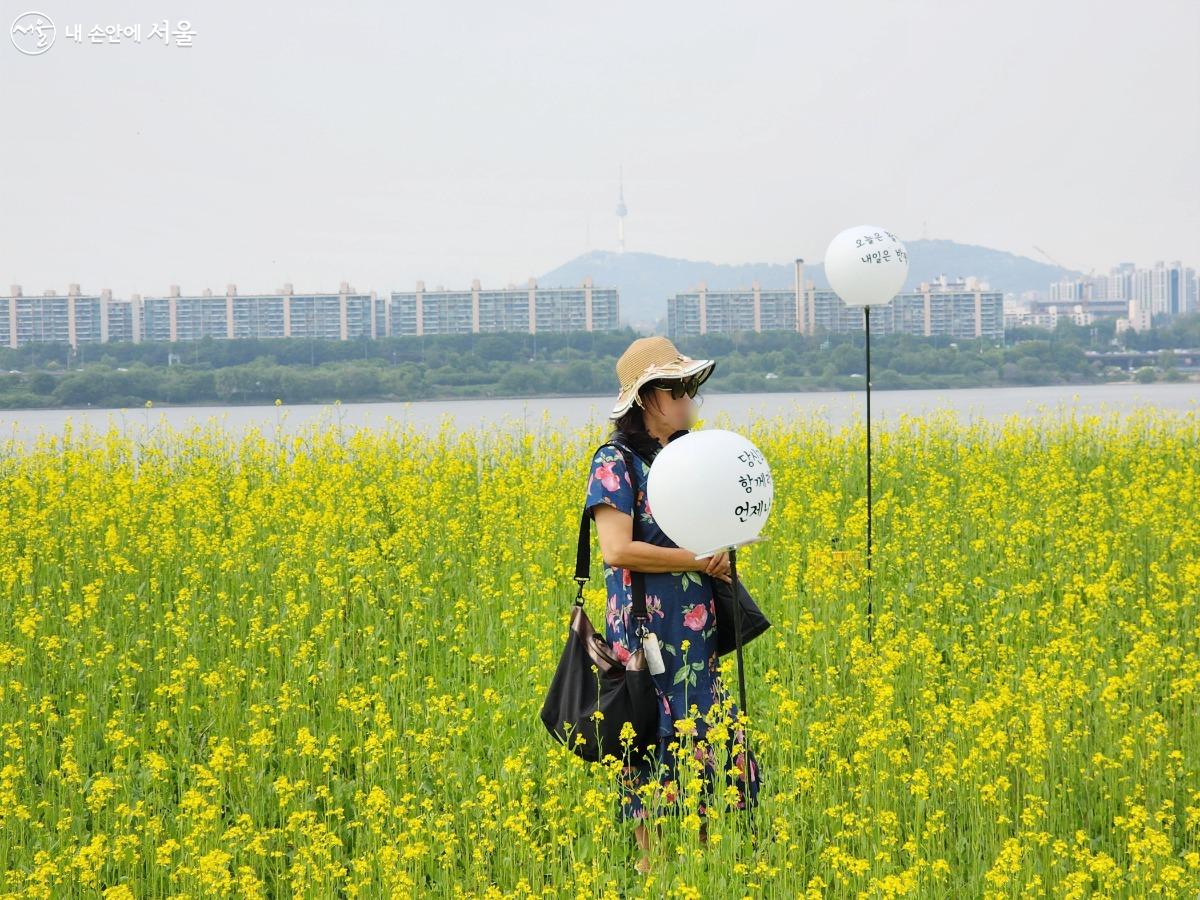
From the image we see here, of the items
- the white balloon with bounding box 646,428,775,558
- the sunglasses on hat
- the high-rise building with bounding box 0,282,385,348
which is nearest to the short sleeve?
the white balloon with bounding box 646,428,775,558

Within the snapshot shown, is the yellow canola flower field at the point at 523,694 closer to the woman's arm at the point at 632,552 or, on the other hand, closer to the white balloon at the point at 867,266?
the woman's arm at the point at 632,552

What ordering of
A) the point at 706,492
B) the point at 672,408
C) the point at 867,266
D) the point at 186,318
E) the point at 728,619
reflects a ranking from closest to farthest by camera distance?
the point at 706,492 → the point at 672,408 → the point at 728,619 → the point at 867,266 → the point at 186,318

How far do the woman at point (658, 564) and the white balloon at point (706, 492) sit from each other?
13cm

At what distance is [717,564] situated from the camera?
3.34 meters

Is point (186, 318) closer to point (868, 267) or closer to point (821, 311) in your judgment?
point (821, 311)

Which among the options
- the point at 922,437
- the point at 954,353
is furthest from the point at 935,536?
the point at 954,353

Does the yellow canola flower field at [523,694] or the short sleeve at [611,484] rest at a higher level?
the short sleeve at [611,484]

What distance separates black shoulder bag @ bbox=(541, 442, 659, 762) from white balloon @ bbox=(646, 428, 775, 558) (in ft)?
0.82

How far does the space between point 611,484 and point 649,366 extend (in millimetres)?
354

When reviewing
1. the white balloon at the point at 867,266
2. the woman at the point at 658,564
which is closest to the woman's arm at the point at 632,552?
the woman at the point at 658,564

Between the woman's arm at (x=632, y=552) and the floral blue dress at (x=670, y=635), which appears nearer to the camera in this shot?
the woman's arm at (x=632, y=552)

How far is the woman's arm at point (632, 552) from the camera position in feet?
10.8

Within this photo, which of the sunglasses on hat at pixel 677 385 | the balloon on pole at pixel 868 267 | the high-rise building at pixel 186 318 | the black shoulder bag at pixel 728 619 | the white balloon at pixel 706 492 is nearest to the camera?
the white balloon at pixel 706 492

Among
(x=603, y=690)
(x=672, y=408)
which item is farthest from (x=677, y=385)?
(x=603, y=690)
